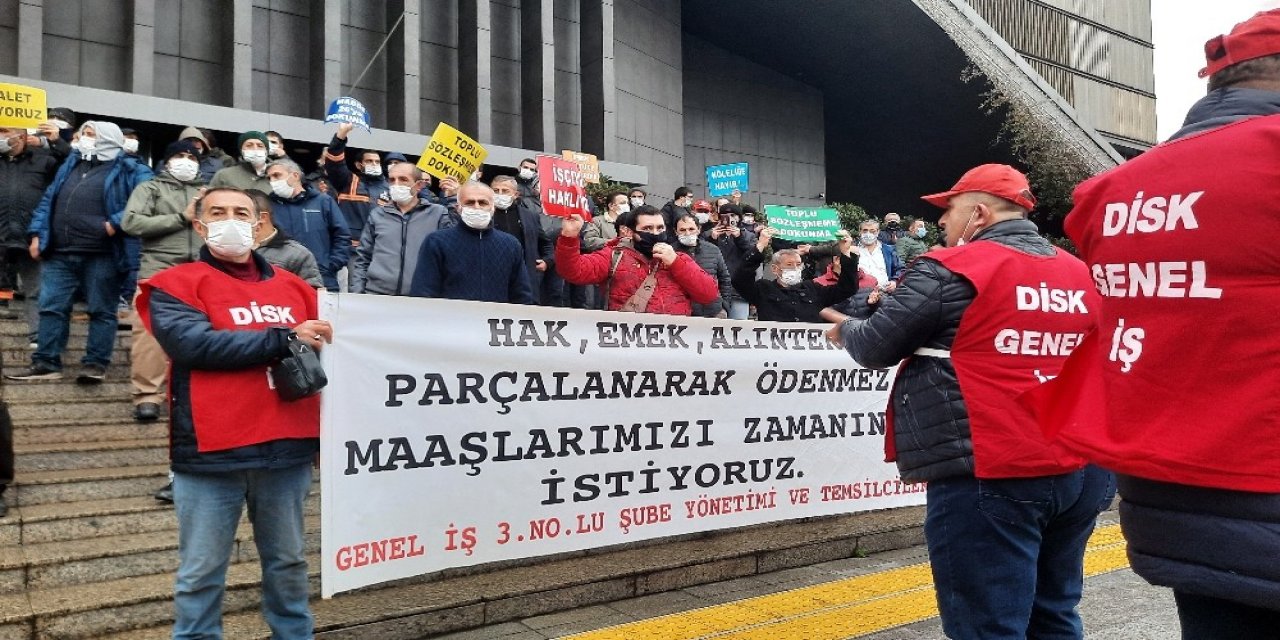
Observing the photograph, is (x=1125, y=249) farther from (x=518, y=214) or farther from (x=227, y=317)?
(x=518, y=214)

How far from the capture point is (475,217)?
562cm

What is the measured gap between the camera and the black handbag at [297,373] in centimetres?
343

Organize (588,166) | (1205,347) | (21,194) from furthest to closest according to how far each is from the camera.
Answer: (588,166) → (21,194) → (1205,347)

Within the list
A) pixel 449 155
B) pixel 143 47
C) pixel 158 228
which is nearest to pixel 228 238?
pixel 158 228

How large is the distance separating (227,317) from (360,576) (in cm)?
123

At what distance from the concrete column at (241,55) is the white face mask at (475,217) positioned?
545 inches

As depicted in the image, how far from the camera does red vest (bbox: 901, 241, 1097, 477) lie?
2.79 meters

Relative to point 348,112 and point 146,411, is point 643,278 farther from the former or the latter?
point 348,112

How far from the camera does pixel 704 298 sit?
638 cm

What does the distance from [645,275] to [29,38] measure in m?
14.3

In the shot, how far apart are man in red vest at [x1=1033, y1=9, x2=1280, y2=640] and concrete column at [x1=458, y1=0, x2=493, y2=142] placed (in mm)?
19080

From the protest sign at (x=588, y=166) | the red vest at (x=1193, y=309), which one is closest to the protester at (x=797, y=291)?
the protest sign at (x=588, y=166)

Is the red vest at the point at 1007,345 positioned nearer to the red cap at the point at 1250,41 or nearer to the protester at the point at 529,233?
the red cap at the point at 1250,41

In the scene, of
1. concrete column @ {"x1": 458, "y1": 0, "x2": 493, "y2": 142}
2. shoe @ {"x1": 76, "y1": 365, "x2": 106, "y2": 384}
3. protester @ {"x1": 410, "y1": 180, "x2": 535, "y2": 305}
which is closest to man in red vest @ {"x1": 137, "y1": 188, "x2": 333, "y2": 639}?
protester @ {"x1": 410, "y1": 180, "x2": 535, "y2": 305}
